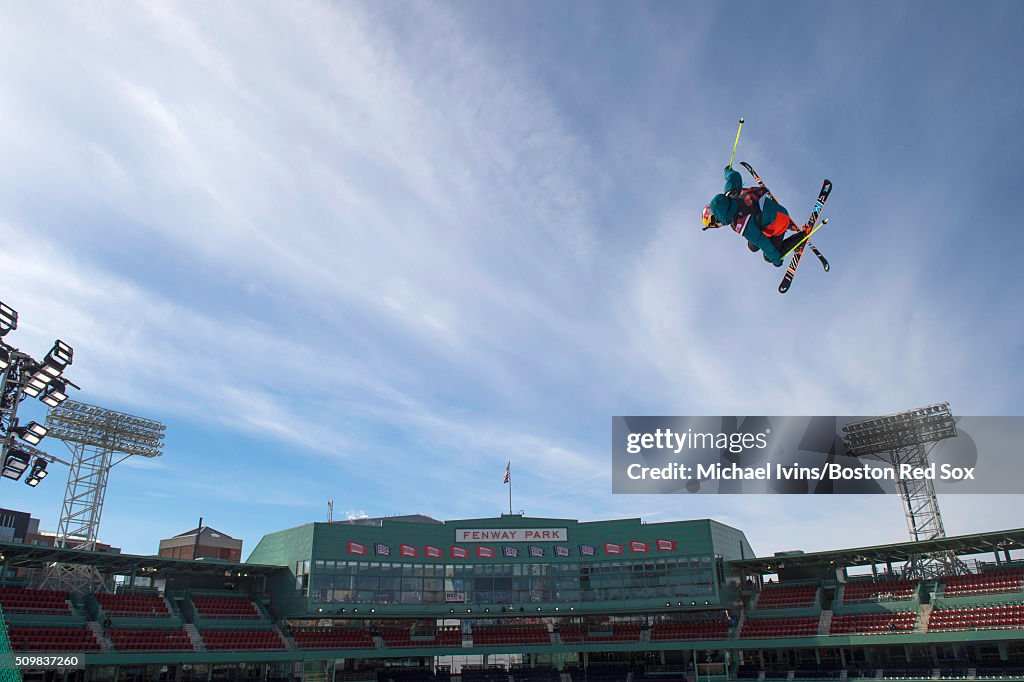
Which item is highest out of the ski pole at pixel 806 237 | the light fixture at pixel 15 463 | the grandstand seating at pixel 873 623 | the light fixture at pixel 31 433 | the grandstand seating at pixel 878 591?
the ski pole at pixel 806 237

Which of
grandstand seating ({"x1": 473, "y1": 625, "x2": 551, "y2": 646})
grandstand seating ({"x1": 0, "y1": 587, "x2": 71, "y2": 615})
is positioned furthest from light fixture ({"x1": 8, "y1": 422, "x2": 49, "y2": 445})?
grandstand seating ({"x1": 473, "y1": 625, "x2": 551, "y2": 646})

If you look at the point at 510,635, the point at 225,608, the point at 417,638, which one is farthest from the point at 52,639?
the point at 510,635

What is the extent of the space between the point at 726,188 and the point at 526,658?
51.8 metres

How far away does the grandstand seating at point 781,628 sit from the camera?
Result: 5538 cm

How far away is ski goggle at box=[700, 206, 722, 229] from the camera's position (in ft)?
81.0

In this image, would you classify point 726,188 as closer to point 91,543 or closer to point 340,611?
point 340,611

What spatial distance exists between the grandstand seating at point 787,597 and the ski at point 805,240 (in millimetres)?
44065

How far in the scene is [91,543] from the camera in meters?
60.8

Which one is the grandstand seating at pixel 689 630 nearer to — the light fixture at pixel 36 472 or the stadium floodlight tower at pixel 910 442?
the stadium floodlight tower at pixel 910 442

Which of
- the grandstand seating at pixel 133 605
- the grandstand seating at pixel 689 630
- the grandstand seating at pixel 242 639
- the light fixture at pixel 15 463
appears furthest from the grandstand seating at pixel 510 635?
the light fixture at pixel 15 463

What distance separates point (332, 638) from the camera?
56.4 m

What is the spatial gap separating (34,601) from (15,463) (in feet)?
40.3

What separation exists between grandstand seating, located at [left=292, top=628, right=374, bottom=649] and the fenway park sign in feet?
39.2

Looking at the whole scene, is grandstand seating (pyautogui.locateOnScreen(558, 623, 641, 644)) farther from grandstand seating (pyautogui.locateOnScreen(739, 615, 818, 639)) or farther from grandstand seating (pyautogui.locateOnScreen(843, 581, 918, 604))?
grandstand seating (pyautogui.locateOnScreen(843, 581, 918, 604))
